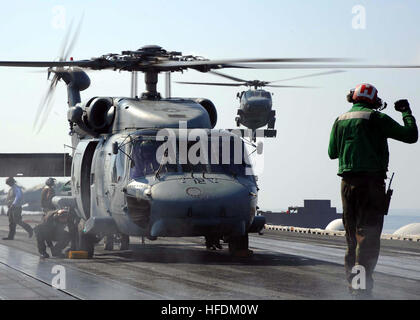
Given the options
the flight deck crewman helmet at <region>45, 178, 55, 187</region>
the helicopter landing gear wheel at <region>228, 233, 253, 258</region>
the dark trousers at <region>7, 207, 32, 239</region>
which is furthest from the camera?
the dark trousers at <region>7, 207, 32, 239</region>

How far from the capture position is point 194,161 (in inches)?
A: 580

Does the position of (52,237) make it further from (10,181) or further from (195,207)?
(10,181)

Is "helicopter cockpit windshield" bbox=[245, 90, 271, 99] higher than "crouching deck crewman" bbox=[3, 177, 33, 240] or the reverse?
higher

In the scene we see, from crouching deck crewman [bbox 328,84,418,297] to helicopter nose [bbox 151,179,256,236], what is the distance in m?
5.17

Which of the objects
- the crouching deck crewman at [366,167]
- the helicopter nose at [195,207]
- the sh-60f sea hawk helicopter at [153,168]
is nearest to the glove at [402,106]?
the crouching deck crewman at [366,167]

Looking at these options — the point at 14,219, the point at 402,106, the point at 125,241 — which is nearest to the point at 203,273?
the point at 402,106

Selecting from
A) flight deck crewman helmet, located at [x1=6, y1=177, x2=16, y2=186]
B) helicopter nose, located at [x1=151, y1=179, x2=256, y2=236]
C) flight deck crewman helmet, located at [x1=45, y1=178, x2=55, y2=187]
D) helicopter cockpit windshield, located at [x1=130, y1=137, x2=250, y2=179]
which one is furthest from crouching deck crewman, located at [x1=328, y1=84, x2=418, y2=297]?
flight deck crewman helmet, located at [x1=6, y1=177, x2=16, y2=186]

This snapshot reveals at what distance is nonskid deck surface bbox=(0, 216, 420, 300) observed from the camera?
979cm

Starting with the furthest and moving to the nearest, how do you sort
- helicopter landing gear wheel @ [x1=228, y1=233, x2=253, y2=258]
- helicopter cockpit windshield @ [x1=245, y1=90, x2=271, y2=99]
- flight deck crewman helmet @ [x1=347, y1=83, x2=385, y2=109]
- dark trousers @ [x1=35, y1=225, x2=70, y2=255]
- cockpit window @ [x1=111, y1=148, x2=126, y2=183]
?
helicopter cockpit windshield @ [x1=245, y1=90, x2=271, y2=99]
dark trousers @ [x1=35, y1=225, x2=70, y2=255]
helicopter landing gear wheel @ [x1=228, y1=233, x2=253, y2=258]
cockpit window @ [x1=111, y1=148, x2=126, y2=183]
flight deck crewman helmet @ [x1=347, y1=83, x2=385, y2=109]

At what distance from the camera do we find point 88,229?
50.4 feet

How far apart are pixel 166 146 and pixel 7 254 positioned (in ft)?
15.1

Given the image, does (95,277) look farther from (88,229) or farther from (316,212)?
(316,212)

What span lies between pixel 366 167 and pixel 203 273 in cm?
466

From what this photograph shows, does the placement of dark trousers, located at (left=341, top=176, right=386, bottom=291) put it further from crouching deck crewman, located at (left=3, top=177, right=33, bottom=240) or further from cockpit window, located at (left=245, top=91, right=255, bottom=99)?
cockpit window, located at (left=245, top=91, right=255, bottom=99)
